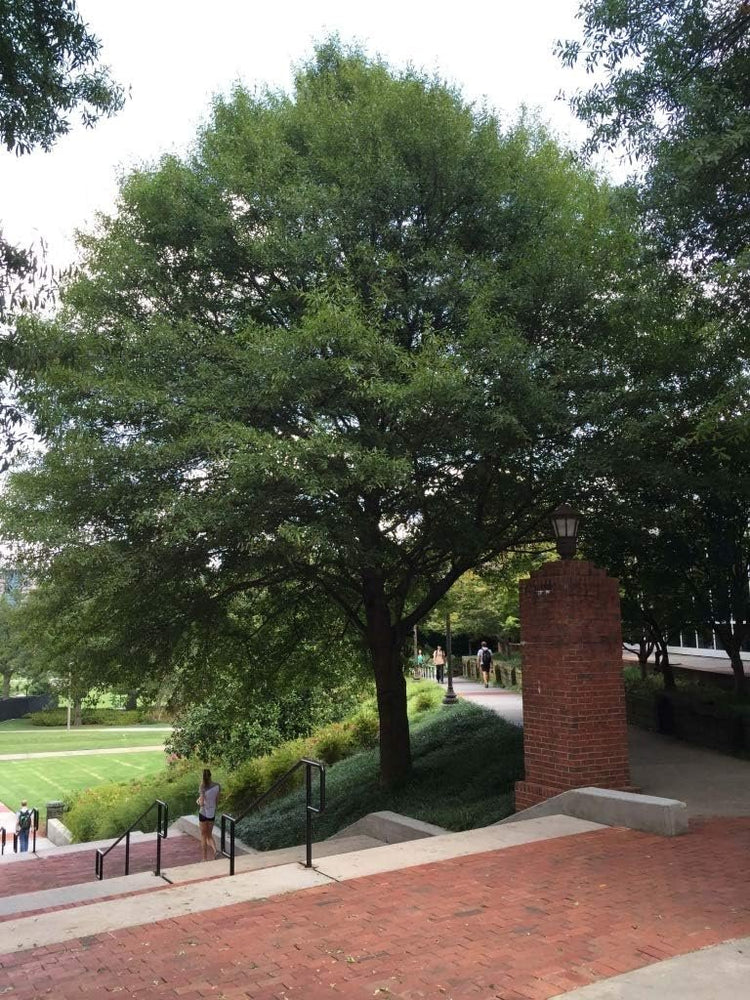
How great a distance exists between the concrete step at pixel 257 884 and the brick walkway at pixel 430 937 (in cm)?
20

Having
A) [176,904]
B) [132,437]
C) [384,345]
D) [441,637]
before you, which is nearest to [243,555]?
[132,437]

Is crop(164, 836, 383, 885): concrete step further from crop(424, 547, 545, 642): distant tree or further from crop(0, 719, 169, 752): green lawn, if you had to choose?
crop(0, 719, 169, 752): green lawn

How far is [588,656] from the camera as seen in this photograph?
9242 millimetres

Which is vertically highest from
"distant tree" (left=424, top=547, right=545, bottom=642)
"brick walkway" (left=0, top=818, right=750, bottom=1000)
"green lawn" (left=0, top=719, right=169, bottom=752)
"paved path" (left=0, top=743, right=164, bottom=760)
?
"distant tree" (left=424, top=547, right=545, bottom=642)

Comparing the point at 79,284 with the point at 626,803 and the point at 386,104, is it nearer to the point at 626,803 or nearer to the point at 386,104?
the point at 386,104

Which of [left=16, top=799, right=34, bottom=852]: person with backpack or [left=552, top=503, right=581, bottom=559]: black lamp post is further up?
[left=552, top=503, right=581, bottom=559]: black lamp post

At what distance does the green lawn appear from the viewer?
50875 mm

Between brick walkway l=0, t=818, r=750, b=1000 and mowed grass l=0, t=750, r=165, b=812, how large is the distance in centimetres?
2899

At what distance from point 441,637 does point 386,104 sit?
3825 centimetres

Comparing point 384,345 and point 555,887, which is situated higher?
point 384,345

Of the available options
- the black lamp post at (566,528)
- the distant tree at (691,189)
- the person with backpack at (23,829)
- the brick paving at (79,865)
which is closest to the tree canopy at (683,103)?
the distant tree at (691,189)

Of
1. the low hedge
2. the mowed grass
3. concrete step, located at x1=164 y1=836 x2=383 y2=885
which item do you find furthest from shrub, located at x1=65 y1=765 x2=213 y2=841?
the low hedge

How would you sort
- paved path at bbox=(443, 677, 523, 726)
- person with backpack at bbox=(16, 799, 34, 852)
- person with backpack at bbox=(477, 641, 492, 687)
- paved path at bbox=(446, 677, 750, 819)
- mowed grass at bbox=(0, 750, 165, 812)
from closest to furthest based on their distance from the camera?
paved path at bbox=(446, 677, 750, 819)
paved path at bbox=(443, 677, 523, 726)
person with backpack at bbox=(16, 799, 34, 852)
person with backpack at bbox=(477, 641, 492, 687)
mowed grass at bbox=(0, 750, 165, 812)

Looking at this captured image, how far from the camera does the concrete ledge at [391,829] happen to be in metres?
9.62
